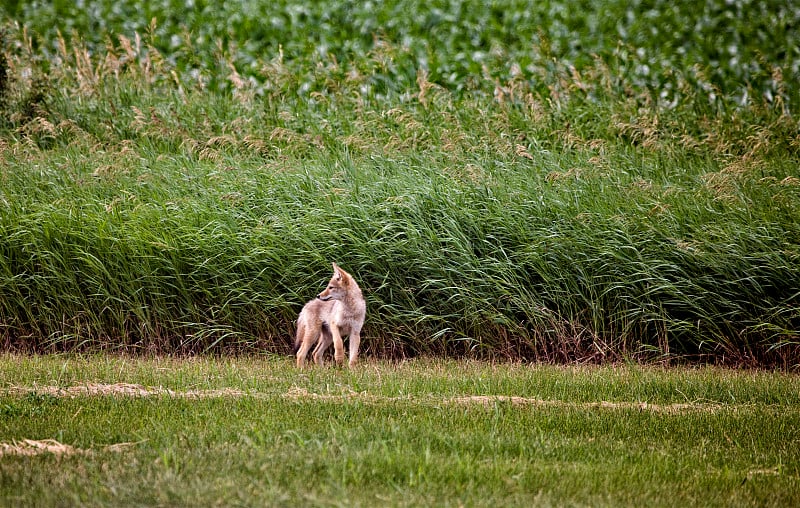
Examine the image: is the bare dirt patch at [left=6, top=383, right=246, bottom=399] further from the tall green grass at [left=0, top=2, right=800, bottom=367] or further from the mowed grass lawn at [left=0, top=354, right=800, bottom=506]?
the tall green grass at [left=0, top=2, right=800, bottom=367]

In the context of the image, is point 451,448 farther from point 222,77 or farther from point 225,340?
point 222,77

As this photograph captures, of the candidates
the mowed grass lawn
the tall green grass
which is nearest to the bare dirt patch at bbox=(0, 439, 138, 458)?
the mowed grass lawn

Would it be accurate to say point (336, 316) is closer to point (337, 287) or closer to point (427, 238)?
point (337, 287)

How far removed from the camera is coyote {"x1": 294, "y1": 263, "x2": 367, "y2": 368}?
23.8ft

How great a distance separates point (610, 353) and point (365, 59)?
Answer: 22.9ft

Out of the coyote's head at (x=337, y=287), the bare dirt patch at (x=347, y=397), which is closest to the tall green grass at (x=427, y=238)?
the coyote's head at (x=337, y=287)

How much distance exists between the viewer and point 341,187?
925 centimetres

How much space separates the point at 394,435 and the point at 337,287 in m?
2.47

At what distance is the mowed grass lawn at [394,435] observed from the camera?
13.0 ft

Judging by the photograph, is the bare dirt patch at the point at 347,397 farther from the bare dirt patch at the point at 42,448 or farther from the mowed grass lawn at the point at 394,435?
the bare dirt patch at the point at 42,448

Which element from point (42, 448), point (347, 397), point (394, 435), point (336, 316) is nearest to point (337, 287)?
point (336, 316)

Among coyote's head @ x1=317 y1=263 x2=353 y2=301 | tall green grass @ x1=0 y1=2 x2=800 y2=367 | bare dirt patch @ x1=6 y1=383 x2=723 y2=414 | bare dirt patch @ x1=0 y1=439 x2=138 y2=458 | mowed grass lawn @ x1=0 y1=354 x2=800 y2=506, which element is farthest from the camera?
tall green grass @ x1=0 y1=2 x2=800 y2=367

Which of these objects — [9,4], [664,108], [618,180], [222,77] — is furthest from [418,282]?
[9,4]

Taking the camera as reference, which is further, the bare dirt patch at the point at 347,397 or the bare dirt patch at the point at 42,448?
the bare dirt patch at the point at 347,397
